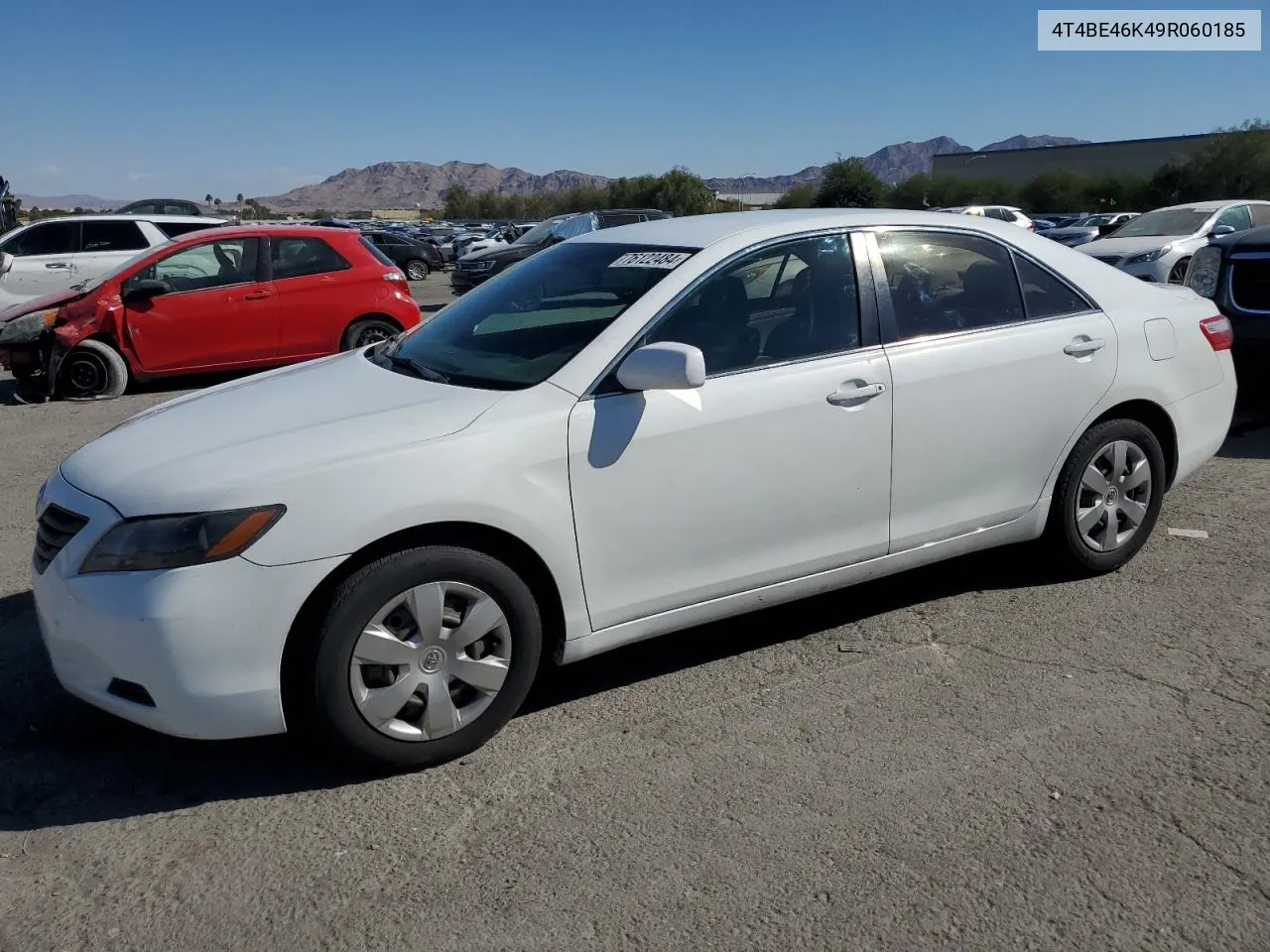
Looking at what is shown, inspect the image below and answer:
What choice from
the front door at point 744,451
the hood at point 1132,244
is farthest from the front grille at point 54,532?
the hood at point 1132,244

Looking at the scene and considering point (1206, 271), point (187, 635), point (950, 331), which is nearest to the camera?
point (187, 635)

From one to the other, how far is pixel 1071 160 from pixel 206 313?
96.7 m

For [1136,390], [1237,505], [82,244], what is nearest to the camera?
[1136,390]

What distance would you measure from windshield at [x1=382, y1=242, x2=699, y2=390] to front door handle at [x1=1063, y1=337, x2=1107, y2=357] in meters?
1.67

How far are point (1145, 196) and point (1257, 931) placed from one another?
76575mm

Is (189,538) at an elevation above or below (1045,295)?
below

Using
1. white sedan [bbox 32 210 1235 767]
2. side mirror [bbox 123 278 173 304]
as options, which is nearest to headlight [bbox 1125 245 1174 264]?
white sedan [bbox 32 210 1235 767]

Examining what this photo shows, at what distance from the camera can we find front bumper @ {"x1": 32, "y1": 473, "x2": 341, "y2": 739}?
9.51ft

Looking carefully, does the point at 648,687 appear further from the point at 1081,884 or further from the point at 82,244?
the point at 82,244

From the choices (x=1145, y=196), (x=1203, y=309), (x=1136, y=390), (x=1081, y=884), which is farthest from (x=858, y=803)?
(x=1145, y=196)

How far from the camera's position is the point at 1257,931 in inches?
97.3

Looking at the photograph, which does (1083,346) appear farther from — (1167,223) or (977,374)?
(1167,223)

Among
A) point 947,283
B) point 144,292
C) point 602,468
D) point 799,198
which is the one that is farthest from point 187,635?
point 799,198

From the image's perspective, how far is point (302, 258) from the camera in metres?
10.4
